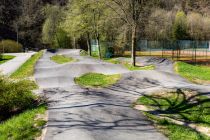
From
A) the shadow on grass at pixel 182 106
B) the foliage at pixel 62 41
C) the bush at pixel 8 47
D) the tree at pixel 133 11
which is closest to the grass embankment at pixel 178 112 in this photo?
the shadow on grass at pixel 182 106

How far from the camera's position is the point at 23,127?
11.0 meters

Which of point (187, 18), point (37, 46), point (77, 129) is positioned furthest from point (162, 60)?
point (37, 46)

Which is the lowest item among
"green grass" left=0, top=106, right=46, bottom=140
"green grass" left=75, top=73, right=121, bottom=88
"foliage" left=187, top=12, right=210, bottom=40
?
"green grass" left=0, top=106, right=46, bottom=140

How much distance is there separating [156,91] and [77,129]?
7.86 m

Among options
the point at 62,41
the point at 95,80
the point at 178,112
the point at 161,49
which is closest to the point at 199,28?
the point at 161,49

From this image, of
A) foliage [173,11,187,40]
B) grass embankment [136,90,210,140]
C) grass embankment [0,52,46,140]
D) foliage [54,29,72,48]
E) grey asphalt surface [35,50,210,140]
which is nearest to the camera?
grey asphalt surface [35,50,210,140]

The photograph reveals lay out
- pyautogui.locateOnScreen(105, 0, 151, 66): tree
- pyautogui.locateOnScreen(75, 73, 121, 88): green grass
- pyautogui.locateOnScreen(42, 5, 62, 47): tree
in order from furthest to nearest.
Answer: pyautogui.locateOnScreen(42, 5, 62, 47): tree → pyautogui.locateOnScreen(105, 0, 151, 66): tree → pyautogui.locateOnScreen(75, 73, 121, 88): green grass

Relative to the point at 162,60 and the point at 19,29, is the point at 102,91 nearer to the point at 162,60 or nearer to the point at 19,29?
the point at 162,60

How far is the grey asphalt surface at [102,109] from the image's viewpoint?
10.2 m

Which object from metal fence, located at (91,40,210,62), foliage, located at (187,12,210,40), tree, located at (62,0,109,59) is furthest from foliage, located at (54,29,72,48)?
foliage, located at (187,12,210,40)

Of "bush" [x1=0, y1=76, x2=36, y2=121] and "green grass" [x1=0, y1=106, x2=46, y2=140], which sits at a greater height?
"bush" [x1=0, y1=76, x2=36, y2=121]

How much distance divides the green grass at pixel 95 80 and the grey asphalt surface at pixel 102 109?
525mm

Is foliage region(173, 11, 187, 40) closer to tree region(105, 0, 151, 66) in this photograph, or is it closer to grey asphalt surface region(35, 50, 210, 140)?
tree region(105, 0, 151, 66)

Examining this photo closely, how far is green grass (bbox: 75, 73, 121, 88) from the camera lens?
20059 millimetres
